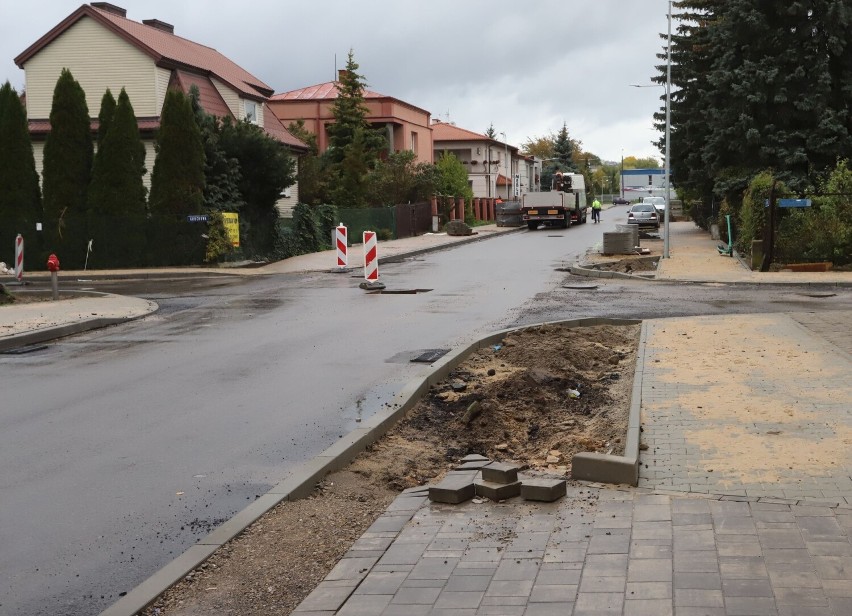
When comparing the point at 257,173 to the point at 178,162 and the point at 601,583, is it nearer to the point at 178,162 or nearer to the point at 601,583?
the point at 178,162

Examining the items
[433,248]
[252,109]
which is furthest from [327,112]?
[433,248]

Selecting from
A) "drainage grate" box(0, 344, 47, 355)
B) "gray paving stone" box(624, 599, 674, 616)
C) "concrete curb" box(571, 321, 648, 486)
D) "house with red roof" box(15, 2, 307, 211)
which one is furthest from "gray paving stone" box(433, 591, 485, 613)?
"house with red roof" box(15, 2, 307, 211)

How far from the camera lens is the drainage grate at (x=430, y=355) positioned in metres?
12.4

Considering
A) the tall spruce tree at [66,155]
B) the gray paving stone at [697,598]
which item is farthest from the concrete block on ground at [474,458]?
the tall spruce tree at [66,155]

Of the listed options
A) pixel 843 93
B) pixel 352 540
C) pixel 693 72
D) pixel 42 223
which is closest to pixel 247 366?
pixel 352 540

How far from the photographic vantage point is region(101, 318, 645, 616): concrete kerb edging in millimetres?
4914

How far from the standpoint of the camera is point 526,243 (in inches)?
1746

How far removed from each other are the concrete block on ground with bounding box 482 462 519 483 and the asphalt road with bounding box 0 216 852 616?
62.9 inches

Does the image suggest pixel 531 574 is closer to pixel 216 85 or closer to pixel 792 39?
pixel 792 39

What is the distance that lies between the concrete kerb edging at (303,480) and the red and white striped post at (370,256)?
511 inches

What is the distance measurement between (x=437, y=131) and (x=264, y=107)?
50.5 metres

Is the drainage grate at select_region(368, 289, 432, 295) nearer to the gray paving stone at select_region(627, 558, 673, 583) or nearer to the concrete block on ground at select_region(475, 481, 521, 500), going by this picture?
the concrete block on ground at select_region(475, 481, 521, 500)

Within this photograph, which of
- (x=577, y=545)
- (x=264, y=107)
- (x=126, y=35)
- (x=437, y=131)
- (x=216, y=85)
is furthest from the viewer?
(x=437, y=131)

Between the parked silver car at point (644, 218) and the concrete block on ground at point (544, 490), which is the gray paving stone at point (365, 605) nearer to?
the concrete block on ground at point (544, 490)
